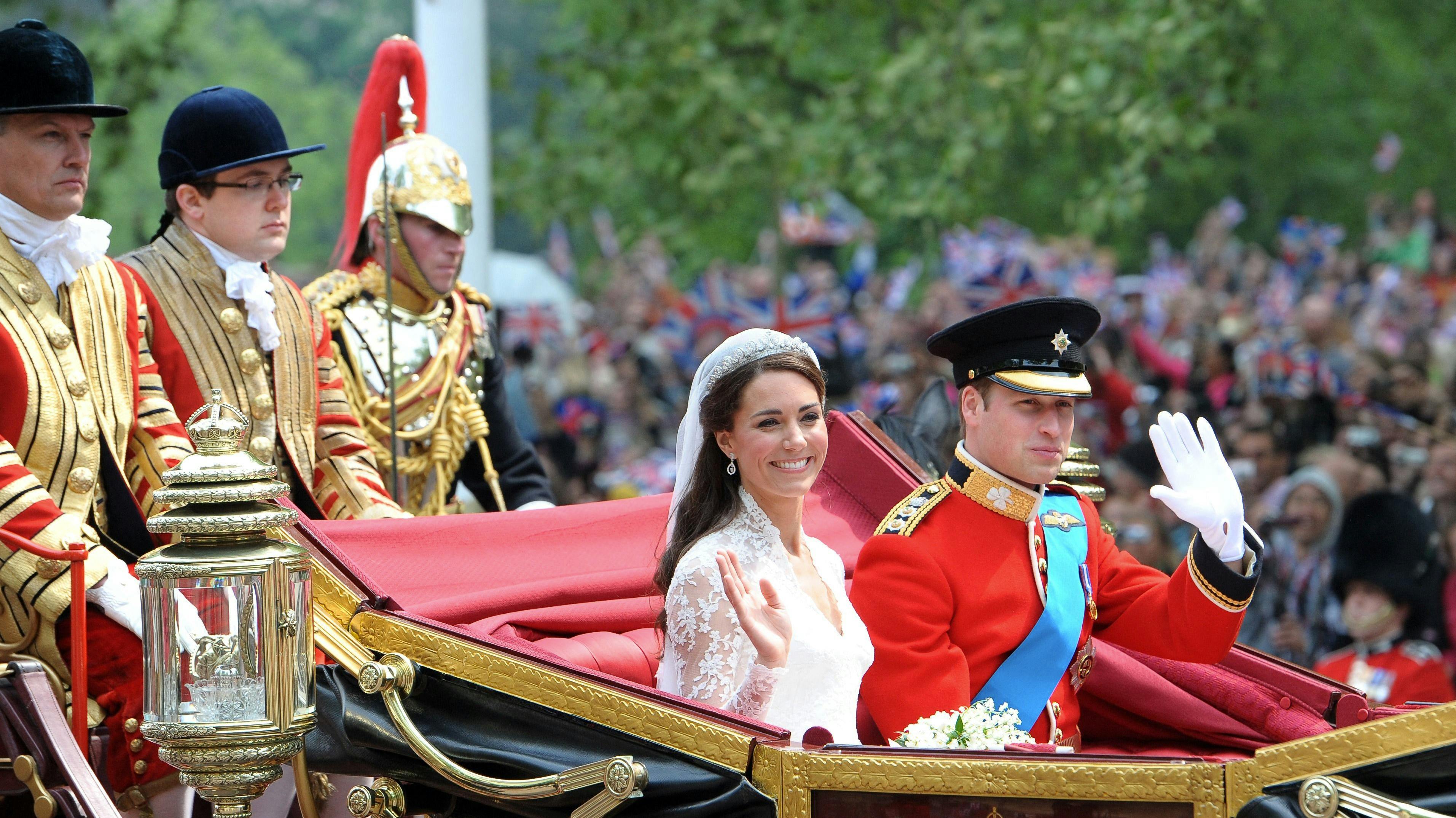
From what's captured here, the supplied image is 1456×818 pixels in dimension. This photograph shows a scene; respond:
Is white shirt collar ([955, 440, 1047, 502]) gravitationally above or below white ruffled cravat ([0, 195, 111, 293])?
below

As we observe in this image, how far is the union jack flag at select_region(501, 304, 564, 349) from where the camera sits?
1409cm

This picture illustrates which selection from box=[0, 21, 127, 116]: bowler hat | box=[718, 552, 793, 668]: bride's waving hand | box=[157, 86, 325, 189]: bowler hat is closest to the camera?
box=[718, 552, 793, 668]: bride's waving hand

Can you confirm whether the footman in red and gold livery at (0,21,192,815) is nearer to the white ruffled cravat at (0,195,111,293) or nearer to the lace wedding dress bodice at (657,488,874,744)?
the white ruffled cravat at (0,195,111,293)

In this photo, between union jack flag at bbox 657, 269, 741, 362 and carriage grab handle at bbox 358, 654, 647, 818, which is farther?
union jack flag at bbox 657, 269, 741, 362

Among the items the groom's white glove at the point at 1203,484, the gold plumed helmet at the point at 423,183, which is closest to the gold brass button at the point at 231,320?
the gold plumed helmet at the point at 423,183

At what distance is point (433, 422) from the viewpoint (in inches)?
204

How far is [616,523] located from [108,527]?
123cm

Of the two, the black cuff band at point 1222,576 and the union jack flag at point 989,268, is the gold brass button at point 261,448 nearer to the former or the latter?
the black cuff band at point 1222,576

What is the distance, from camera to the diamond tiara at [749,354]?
11.3ft

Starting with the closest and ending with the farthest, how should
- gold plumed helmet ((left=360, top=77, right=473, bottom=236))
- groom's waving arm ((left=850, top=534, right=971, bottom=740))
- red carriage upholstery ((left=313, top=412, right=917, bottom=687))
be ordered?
1. groom's waving arm ((left=850, top=534, right=971, bottom=740))
2. red carriage upholstery ((left=313, top=412, right=917, bottom=687))
3. gold plumed helmet ((left=360, top=77, right=473, bottom=236))

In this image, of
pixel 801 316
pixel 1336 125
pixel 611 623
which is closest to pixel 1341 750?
pixel 611 623

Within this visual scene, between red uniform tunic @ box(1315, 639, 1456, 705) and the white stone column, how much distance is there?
3.95 meters

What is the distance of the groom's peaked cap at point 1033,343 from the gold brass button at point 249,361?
69.8 inches

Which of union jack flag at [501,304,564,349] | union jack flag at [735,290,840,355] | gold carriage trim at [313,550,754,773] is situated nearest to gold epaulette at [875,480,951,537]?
gold carriage trim at [313,550,754,773]
